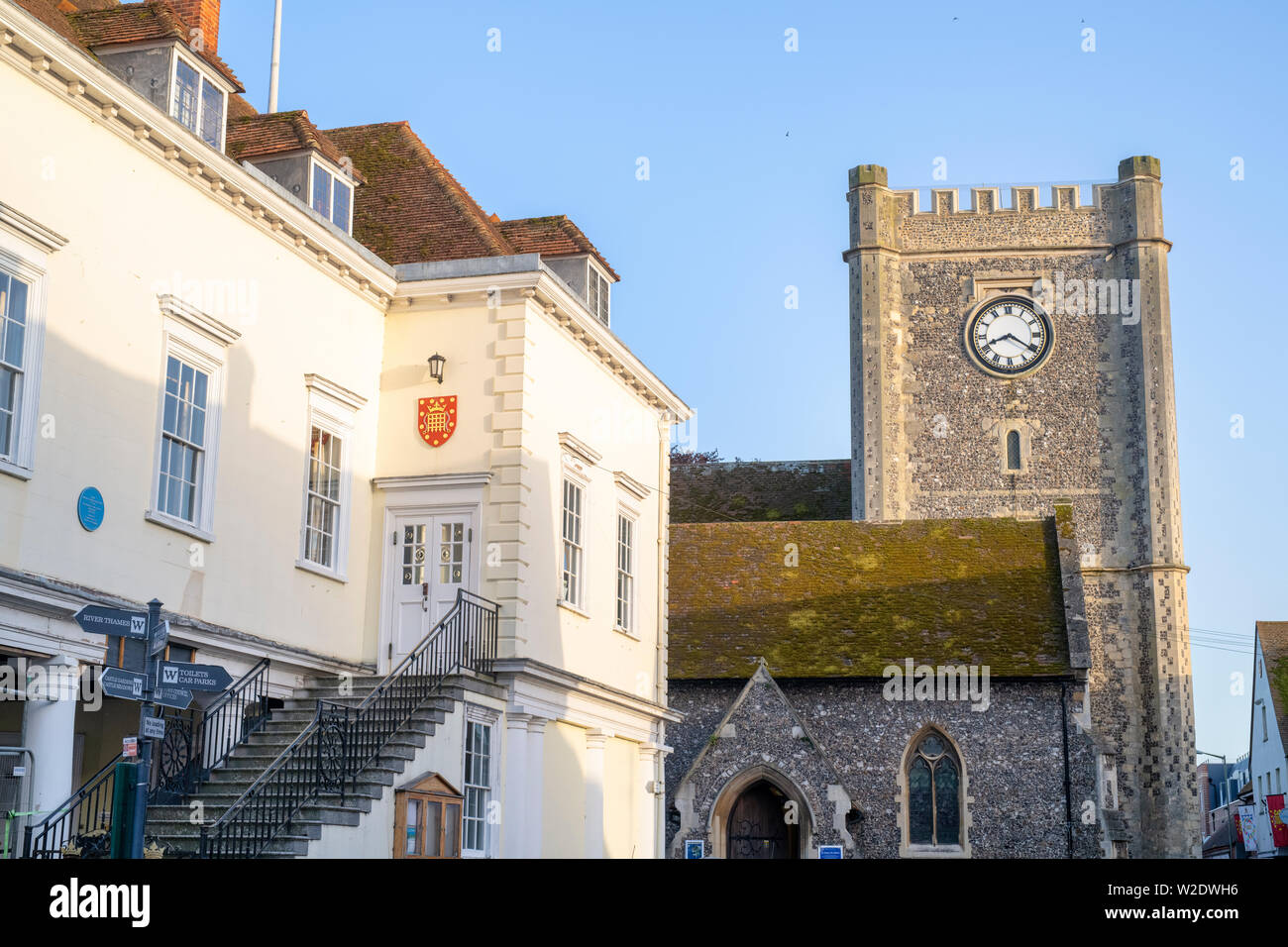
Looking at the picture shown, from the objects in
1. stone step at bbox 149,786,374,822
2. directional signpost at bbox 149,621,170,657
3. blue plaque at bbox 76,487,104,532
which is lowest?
stone step at bbox 149,786,374,822

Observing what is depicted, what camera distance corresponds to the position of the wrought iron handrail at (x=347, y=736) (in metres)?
13.2

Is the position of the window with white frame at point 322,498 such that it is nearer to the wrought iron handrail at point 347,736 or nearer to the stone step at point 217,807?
the wrought iron handrail at point 347,736

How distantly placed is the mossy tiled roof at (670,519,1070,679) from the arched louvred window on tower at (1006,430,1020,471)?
683cm

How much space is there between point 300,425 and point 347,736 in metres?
4.27

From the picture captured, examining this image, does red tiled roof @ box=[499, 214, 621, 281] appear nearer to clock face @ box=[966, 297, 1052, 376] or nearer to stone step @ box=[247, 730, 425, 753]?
stone step @ box=[247, 730, 425, 753]

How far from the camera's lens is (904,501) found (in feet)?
138

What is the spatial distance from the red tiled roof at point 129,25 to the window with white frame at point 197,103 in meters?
0.23

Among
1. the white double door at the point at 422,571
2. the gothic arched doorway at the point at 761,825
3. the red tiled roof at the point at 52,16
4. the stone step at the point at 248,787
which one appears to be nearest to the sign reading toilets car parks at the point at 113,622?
the stone step at the point at 248,787

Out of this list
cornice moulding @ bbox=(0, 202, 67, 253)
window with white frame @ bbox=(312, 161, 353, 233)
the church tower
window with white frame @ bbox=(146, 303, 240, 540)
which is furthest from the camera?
the church tower

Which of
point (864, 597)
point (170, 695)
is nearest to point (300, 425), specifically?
point (170, 695)

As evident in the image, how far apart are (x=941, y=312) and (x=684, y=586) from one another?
569 inches

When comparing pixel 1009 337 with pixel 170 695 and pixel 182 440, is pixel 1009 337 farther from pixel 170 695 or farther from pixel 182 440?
pixel 170 695

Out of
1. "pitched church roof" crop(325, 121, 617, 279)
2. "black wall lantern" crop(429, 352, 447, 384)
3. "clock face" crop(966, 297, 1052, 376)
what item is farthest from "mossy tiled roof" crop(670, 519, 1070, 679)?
"black wall lantern" crop(429, 352, 447, 384)

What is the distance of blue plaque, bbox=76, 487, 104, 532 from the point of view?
13484 mm
